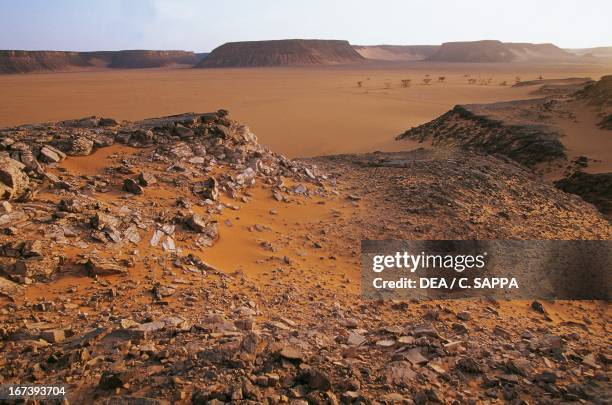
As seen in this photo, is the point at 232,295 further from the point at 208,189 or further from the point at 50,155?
the point at 50,155

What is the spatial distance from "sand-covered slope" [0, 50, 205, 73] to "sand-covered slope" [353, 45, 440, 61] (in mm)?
55544

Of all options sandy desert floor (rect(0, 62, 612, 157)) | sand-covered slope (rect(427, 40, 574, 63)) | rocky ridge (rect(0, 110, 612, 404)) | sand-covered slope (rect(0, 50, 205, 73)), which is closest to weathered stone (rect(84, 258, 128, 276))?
rocky ridge (rect(0, 110, 612, 404))

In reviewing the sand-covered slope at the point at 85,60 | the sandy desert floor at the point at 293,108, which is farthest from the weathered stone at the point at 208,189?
the sand-covered slope at the point at 85,60

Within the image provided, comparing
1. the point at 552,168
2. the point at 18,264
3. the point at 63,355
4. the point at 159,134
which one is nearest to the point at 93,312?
the point at 63,355

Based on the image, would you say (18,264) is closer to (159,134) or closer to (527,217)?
(159,134)

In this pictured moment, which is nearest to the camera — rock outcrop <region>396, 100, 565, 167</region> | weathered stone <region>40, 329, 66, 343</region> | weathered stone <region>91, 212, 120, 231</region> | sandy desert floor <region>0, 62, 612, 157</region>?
weathered stone <region>40, 329, 66, 343</region>

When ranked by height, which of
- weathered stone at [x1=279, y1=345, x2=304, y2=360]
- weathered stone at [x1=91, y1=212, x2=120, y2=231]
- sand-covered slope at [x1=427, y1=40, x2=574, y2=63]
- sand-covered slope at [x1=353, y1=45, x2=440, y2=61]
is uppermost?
sand-covered slope at [x1=353, y1=45, x2=440, y2=61]

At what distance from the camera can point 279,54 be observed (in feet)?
294

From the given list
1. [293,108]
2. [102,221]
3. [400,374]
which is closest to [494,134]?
[400,374]

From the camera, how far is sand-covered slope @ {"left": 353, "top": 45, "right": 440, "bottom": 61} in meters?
130

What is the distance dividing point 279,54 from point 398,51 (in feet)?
207

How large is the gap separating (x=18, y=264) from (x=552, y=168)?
1178 centimetres

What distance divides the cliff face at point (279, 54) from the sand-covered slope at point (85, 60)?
22.8 meters

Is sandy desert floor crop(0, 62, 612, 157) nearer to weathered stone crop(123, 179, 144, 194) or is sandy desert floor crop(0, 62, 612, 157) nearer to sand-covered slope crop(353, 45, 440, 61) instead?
weathered stone crop(123, 179, 144, 194)
